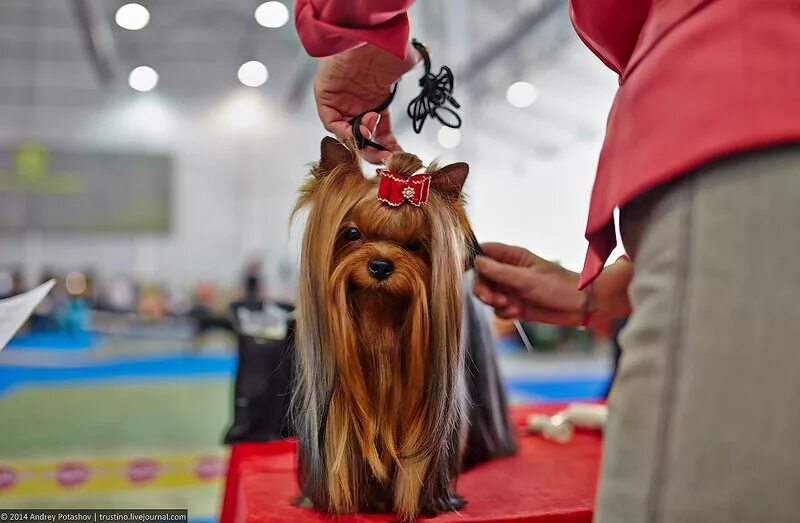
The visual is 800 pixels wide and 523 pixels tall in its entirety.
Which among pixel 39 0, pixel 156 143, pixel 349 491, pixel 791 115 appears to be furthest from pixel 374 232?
pixel 156 143

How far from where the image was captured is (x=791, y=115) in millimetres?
589

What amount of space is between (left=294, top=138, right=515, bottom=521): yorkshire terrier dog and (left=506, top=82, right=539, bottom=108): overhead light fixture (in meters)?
6.07

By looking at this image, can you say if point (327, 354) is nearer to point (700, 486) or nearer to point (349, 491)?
point (349, 491)

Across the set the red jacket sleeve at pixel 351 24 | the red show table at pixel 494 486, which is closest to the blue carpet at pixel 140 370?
the red show table at pixel 494 486

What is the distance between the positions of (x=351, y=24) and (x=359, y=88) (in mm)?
271

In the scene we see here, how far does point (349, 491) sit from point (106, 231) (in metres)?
6.84

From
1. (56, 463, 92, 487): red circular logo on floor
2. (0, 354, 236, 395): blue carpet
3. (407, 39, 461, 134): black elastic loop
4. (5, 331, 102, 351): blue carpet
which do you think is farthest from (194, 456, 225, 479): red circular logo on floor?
(407, 39, 461, 134): black elastic loop

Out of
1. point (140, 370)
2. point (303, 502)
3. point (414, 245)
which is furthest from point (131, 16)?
point (140, 370)

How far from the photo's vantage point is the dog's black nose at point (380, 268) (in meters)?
1.22

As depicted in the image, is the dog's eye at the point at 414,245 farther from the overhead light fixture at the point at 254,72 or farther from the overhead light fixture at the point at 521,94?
the overhead light fixture at the point at 521,94

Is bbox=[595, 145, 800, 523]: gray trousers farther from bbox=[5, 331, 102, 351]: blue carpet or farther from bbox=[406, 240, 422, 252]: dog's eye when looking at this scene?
bbox=[5, 331, 102, 351]: blue carpet

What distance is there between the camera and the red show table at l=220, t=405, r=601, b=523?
1.34 m

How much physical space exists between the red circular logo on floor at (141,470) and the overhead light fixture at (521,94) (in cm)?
535

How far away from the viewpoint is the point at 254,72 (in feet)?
13.0
